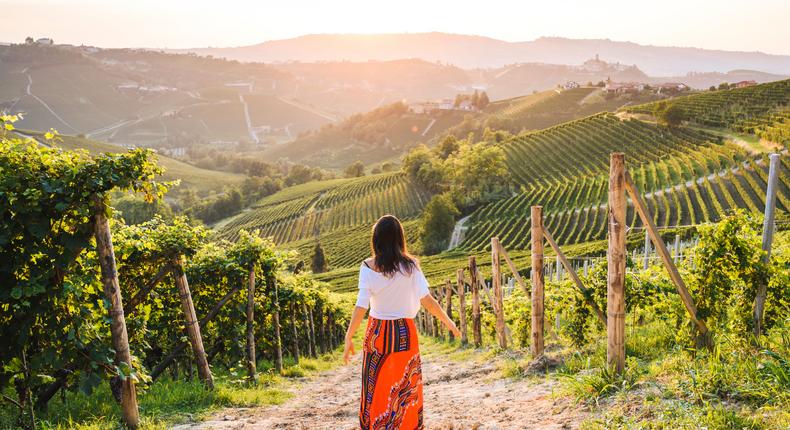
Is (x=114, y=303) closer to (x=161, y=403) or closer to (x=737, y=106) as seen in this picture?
(x=161, y=403)

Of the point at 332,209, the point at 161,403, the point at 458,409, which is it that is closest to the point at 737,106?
the point at 332,209

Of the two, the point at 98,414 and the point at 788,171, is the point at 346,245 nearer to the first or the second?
the point at 788,171

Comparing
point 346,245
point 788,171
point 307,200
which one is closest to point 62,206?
point 788,171

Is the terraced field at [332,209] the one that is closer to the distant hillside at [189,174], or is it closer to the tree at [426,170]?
the tree at [426,170]

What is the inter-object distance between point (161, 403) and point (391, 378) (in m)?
3.27

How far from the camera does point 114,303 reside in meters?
4.75

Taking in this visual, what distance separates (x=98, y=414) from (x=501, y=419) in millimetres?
4034

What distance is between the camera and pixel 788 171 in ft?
146

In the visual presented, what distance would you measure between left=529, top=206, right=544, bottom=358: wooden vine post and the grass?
354 cm

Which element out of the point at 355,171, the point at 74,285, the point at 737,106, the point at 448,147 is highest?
the point at 737,106

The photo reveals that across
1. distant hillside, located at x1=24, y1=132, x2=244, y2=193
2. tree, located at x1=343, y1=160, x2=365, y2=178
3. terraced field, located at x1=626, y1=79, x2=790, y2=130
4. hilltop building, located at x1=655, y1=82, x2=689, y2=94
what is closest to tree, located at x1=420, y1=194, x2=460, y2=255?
terraced field, located at x1=626, y1=79, x2=790, y2=130

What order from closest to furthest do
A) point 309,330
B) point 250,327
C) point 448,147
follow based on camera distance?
1. point 250,327
2. point 309,330
3. point 448,147

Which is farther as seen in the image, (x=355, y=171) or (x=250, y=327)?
(x=355, y=171)

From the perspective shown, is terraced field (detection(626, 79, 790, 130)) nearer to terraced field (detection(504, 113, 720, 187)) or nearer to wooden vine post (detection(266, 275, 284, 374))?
terraced field (detection(504, 113, 720, 187))
